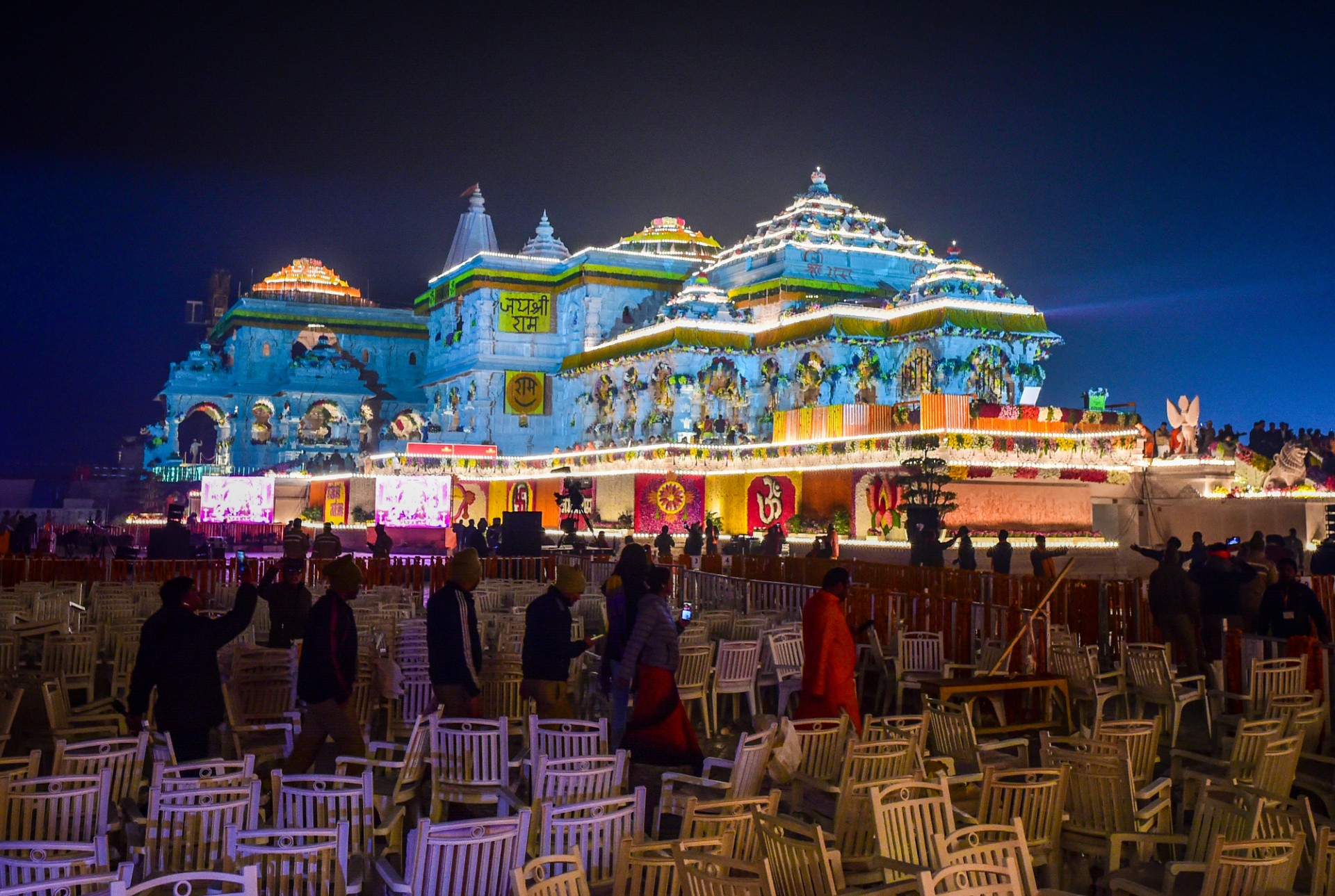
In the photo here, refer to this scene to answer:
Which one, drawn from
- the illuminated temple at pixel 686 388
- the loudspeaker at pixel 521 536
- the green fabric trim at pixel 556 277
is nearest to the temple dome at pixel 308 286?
the illuminated temple at pixel 686 388

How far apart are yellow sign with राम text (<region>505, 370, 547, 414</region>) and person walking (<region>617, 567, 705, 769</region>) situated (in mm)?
49157

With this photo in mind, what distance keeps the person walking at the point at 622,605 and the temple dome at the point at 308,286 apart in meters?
65.7

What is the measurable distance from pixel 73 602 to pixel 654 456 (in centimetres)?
2162

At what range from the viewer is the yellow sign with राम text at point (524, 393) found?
185ft

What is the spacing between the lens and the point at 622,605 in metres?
8.63

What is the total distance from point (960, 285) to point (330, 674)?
103ft

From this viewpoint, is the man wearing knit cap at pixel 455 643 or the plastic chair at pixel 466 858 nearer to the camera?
the plastic chair at pixel 466 858

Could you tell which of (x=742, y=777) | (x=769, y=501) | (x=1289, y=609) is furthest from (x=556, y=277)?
(x=742, y=777)

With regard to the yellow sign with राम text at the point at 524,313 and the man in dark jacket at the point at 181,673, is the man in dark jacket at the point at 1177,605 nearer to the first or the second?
the man in dark jacket at the point at 181,673

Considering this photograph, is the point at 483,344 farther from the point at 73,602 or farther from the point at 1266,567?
the point at 1266,567

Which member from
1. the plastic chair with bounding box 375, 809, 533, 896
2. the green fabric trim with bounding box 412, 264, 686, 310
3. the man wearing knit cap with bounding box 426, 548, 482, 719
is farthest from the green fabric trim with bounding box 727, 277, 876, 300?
the plastic chair with bounding box 375, 809, 533, 896

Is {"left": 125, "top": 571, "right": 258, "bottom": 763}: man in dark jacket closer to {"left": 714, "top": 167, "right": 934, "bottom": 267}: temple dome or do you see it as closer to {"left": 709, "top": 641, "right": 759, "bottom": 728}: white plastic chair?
{"left": 709, "top": 641, "right": 759, "bottom": 728}: white plastic chair

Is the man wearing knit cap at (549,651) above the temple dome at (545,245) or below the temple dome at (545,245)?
below

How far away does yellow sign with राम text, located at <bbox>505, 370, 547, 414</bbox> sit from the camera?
5634 cm
